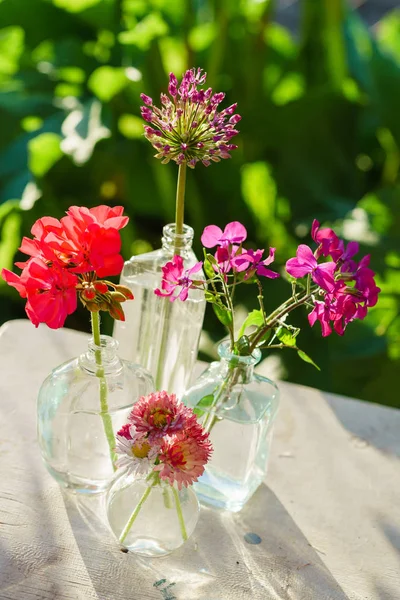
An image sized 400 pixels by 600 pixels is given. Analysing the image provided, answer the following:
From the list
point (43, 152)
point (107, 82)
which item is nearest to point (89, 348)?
point (43, 152)

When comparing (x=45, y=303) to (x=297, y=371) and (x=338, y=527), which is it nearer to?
(x=338, y=527)

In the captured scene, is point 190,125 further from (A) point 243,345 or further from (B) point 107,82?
(B) point 107,82

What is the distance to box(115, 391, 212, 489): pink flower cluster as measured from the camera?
591 millimetres

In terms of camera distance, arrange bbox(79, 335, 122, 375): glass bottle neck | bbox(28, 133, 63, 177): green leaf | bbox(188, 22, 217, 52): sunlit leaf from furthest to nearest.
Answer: bbox(188, 22, 217, 52): sunlit leaf < bbox(28, 133, 63, 177): green leaf < bbox(79, 335, 122, 375): glass bottle neck

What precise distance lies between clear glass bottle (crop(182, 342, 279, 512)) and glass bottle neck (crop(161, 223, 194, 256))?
4.2 inches

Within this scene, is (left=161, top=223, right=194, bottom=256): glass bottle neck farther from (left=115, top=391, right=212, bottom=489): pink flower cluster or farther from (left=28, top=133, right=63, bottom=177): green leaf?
(left=28, top=133, right=63, bottom=177): green leaf

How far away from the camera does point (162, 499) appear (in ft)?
2.17

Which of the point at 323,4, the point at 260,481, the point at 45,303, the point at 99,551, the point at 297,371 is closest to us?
the point at 45,303

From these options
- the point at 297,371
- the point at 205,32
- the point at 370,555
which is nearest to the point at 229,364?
the point at 370,555

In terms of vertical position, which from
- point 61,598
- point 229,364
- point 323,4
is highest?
point 323,4

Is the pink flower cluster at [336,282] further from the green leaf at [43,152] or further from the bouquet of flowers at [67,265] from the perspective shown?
the green leaf at [43,152]

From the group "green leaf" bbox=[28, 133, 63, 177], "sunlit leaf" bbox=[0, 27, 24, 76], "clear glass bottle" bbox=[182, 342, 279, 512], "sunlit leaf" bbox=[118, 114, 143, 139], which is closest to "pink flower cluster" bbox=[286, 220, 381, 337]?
"clear glass bottle" bbox=[182, 342, 279, 512]

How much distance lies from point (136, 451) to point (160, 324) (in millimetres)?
215

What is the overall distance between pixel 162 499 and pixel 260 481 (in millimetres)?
164
